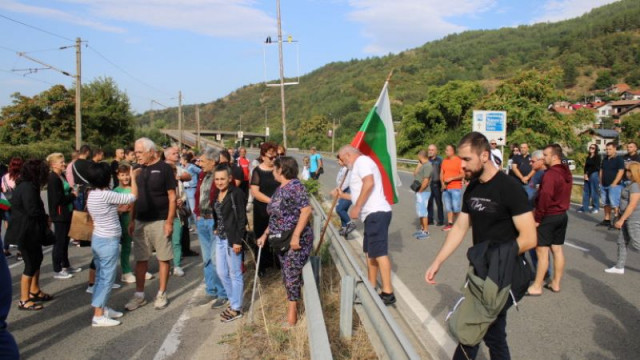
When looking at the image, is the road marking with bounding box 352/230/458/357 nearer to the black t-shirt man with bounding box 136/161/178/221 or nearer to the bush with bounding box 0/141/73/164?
the black t-shirt man with bounding box 136/161/178/221

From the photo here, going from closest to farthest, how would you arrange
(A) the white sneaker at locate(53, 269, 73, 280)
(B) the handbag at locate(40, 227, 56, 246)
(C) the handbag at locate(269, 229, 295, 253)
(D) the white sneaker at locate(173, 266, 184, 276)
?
(C) the handbag at locate(269, 229, 295, 253), (B) the handbag at locate(40, 227, 56, 246), (A) the white sneaker at locate(53, 269, 73, 280), (D) the white sneaker at locate(173, 266, 184, 276)

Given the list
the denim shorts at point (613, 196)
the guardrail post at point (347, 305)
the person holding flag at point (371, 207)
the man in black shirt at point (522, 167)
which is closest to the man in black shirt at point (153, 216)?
the person holding flag at point (371, 207)

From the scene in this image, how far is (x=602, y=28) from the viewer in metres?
133

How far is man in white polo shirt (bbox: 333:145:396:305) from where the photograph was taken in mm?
5211

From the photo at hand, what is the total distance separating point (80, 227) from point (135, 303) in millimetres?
1165

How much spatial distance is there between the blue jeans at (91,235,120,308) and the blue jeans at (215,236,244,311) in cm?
110

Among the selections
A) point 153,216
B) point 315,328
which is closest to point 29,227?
point 153,216

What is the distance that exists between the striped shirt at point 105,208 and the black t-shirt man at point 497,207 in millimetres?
3622

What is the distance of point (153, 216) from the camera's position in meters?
5.58

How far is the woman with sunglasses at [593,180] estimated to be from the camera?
12477 millimetres

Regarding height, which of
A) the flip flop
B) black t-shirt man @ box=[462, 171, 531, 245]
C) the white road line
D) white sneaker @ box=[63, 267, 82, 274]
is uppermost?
black t-shirt man @ box=[462, 171, 531, 245]

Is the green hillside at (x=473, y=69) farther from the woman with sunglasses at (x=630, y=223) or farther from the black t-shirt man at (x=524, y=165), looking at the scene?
the woman with sunglasses at (x=630, y=223)

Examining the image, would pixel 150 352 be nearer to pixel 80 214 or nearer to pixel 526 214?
pixel 80 214

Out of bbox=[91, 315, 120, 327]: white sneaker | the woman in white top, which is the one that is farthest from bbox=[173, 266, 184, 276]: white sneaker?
bbox=[91, 315, 120, 327]: white sneaker
